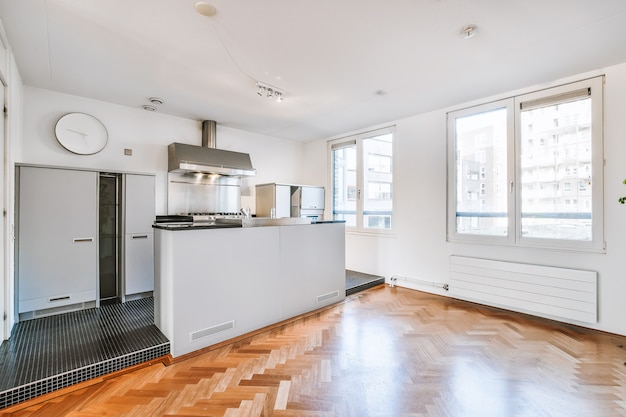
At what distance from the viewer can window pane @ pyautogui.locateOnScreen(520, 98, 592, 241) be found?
3014 mm

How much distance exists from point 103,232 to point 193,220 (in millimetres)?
1100

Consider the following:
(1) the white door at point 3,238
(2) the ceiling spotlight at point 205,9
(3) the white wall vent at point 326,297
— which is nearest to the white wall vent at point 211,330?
(3) the white wall vent at point 326,297

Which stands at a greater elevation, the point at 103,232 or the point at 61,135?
the point at 61,135

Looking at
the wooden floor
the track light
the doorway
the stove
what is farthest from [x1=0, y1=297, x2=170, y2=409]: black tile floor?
the track light

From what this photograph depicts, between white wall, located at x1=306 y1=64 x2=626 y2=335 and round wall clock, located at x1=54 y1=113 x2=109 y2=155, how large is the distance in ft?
13.3

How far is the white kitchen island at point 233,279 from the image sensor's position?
2.39 metres

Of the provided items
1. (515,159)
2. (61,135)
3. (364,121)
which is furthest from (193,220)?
(515,159)

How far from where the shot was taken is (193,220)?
4258 mm

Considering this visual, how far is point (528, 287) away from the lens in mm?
3248

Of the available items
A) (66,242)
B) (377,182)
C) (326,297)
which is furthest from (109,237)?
(377,182)

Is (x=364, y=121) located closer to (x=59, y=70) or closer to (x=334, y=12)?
(x=334, y=12)

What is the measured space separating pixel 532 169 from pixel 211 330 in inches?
150

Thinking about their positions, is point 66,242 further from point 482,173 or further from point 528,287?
point 528,287

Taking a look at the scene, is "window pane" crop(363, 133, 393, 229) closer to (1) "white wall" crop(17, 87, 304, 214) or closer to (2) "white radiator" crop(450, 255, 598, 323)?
(2) "white radiator" crop(450, 255, 598, 323)
